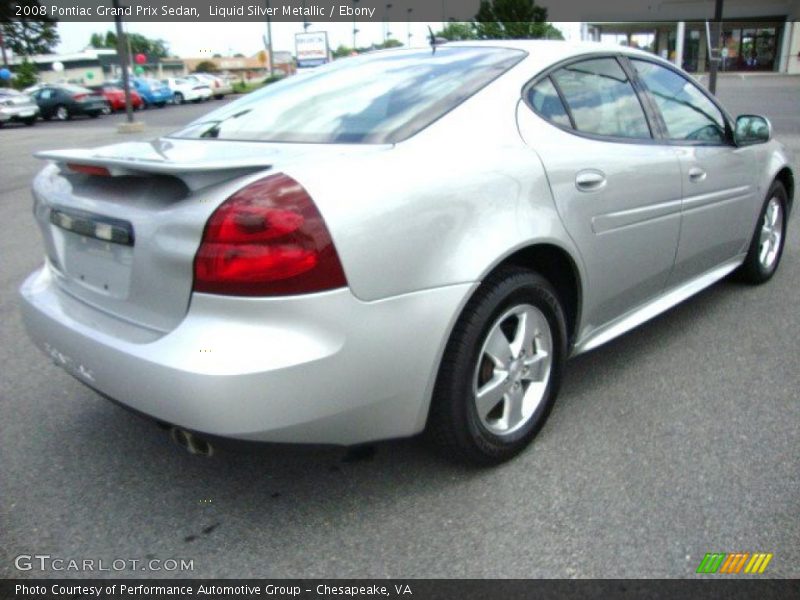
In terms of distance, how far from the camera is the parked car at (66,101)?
29266 mm

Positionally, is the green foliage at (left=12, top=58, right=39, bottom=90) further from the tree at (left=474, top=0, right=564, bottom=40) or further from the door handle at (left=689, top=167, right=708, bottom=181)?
the door handle at (left=689, top=167, right=708, bottom=181)

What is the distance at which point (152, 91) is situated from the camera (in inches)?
1433

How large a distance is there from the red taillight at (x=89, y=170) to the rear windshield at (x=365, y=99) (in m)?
0.60

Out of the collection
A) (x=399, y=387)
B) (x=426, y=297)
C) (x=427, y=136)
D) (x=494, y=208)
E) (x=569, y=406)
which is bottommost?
(x=569, y=406)

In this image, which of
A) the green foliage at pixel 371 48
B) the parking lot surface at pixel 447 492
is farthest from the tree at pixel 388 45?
the parking lot surface at pixel 447 492

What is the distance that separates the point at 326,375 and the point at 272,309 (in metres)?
0.24

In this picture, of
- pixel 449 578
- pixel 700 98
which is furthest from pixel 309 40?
pixel 449 578

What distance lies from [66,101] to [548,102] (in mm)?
30883

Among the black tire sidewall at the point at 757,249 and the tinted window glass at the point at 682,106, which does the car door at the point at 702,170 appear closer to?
the tinted window glass at the point at 682,106

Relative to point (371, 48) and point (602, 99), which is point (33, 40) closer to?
point (371, 48)

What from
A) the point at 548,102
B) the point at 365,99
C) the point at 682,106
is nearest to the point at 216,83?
the point at 682,106

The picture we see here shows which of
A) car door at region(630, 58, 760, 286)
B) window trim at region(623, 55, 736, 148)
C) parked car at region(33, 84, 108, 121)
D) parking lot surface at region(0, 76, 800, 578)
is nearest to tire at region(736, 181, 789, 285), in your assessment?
car door at region(630, 58, 760, 286)
